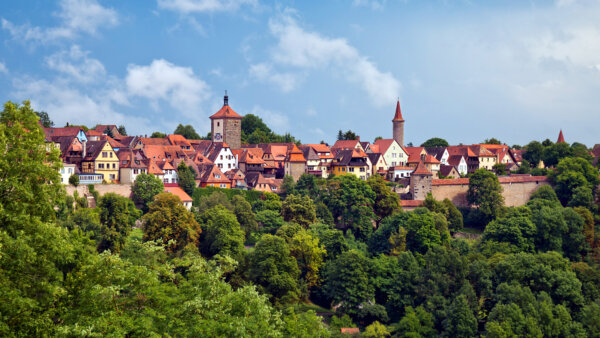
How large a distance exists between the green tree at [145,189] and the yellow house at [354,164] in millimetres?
21443

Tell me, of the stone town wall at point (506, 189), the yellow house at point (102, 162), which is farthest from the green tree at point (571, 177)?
the yellow house at point (102, 162)

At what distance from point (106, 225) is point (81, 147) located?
44.6 ft

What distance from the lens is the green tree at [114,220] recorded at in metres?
43.2

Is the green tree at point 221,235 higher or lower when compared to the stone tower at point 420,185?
lower

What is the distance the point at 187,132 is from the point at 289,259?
194 ft

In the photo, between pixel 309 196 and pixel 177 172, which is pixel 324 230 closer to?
pixel 309 196

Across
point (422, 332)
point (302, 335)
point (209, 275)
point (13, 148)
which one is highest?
point (13, 148)

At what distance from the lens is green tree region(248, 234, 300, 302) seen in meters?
41.2

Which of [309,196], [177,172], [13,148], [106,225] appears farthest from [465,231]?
[13,148]

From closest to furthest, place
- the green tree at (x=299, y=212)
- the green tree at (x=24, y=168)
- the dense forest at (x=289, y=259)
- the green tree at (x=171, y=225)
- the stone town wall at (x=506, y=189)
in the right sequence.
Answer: the green tree at (x=24, y=168) < the dense forest at (x=289, y=259) < the green tree at (x=171, y=225) < the green tree at (x=299, y=212) < the stone town wall at (x=506, y=189)

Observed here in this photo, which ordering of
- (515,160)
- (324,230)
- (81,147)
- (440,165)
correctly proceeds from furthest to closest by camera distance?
1. (515,160)
2. (440,165)
3. (81,147)
4. (324,230)

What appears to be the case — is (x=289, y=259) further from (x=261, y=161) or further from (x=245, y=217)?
(x=261, y=161)

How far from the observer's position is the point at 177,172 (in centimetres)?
5897

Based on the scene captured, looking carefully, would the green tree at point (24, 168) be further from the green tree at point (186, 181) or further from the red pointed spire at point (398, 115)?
the red pointed spire at point (398, 115)
